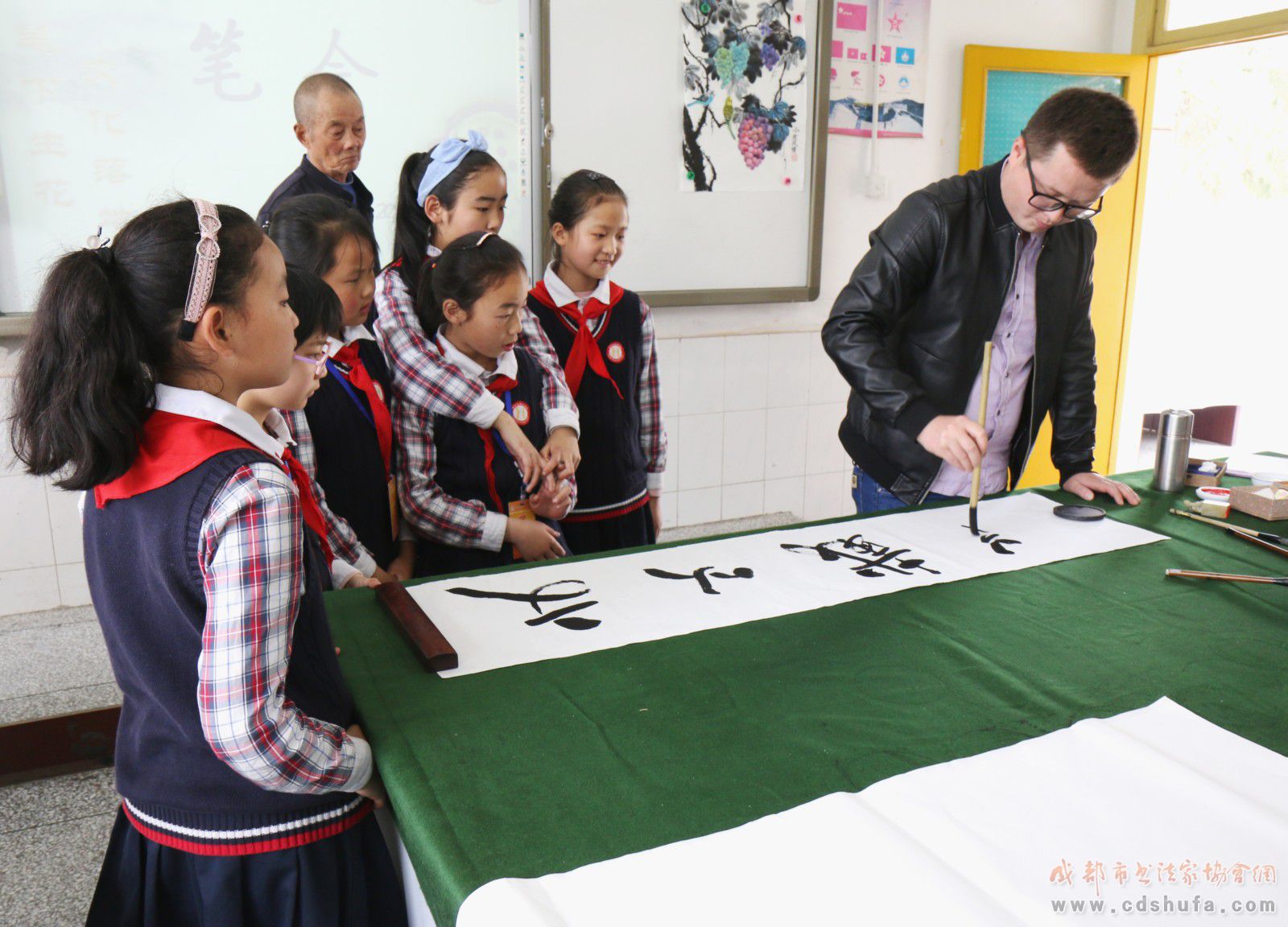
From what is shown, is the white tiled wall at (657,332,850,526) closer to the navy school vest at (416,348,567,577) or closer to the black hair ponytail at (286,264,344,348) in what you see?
the navy school vest at (416,348,567,577)

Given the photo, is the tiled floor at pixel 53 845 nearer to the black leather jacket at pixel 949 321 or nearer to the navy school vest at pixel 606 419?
the navy school vest at pixel 606 419

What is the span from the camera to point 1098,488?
1.88 metres

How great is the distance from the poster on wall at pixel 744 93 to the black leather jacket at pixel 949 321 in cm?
161

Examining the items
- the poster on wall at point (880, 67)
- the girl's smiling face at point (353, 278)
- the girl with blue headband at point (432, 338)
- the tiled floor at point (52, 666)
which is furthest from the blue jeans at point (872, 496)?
the poster on wall at point (880, 67)

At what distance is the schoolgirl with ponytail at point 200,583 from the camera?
88 centimetres

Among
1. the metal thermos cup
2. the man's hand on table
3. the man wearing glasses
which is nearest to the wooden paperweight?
the man wearing glasses

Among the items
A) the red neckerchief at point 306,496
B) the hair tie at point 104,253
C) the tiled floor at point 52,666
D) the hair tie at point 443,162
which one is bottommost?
the tiled floor at point 52,666

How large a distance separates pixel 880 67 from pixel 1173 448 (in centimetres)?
232

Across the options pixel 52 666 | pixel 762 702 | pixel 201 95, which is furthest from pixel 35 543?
pixel 762 702

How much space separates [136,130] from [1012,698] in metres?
2.67

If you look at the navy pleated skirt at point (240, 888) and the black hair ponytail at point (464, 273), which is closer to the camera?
the navy pleated skirt at point (240, 888)

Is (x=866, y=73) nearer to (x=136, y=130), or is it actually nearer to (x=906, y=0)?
(x=906, y=0)

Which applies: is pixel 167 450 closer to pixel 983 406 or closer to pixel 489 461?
pixel 489 461

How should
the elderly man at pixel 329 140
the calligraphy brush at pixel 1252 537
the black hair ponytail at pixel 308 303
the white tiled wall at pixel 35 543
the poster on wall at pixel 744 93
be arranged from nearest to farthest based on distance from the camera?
the black hair ponytail at pixel 308 303, the calligraphy brush at pixel 1252 537, the elderly man at pixel 329 140, the white tiled wall at pixel 35 543, the poster on wall at pixel 744 93
